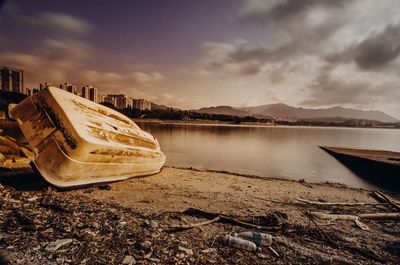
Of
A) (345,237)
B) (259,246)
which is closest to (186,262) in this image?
(259,246)

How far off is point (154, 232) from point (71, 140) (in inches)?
131

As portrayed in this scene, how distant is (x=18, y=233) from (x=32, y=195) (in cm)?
230

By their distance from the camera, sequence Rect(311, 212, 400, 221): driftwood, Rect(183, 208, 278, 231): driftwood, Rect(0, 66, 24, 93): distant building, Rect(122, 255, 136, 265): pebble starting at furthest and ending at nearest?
Rect(0, 66, 24, 93): distant building, Rect(311, 212, 400, 221): driftwood, Rect(183, 208, 278, 231): driftwood, Rect(122, 255, 136, 265): pebble

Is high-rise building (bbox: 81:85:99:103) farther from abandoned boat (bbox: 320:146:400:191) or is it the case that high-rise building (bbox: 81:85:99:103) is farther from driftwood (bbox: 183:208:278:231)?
driftwood (bbox: 183:208:278:231)

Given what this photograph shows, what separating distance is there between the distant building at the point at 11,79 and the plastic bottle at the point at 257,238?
13151 centimetres

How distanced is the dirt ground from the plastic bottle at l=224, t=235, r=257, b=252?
0.08m

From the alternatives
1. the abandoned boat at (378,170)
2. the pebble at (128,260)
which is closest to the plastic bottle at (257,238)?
the pebble at (128,260)

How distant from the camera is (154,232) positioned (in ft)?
13.4

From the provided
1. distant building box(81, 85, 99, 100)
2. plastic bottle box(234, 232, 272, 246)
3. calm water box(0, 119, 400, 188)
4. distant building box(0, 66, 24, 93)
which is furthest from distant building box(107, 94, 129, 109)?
plastic bottle box(234, 232, 272, 246)

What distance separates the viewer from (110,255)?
3297mm

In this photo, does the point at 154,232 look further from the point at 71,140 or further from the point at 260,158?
the point at 260,158

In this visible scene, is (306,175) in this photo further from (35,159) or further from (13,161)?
(13,161)

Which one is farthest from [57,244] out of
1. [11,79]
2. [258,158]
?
[11,79]

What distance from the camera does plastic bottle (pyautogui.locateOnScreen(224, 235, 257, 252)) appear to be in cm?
373
